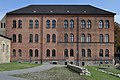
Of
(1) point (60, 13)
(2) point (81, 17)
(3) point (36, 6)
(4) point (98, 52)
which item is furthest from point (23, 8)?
(4) point (98, 52)

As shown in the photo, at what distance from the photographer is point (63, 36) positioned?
225ft

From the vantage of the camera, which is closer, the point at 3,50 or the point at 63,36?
the point at 3,50

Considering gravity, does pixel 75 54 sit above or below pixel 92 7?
below

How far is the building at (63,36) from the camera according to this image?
2692 inches

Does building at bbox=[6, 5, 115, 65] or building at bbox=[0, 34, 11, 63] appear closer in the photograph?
building at bbox=[0, 34, 11, 63]

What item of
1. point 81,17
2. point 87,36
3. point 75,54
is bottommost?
point 75,54

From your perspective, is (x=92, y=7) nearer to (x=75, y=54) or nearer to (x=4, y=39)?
(x=75, y=54)

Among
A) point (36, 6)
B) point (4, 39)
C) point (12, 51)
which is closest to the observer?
point (4, 39)

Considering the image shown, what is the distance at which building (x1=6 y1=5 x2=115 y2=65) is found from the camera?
224 feet

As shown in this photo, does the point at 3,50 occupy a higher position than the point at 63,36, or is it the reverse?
the point at 63,36

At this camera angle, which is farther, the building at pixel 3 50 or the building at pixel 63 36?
the building at pixel 63 36

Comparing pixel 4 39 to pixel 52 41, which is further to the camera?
pixel 52 41

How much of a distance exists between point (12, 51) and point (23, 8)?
1080cm

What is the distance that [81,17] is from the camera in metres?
68.9
